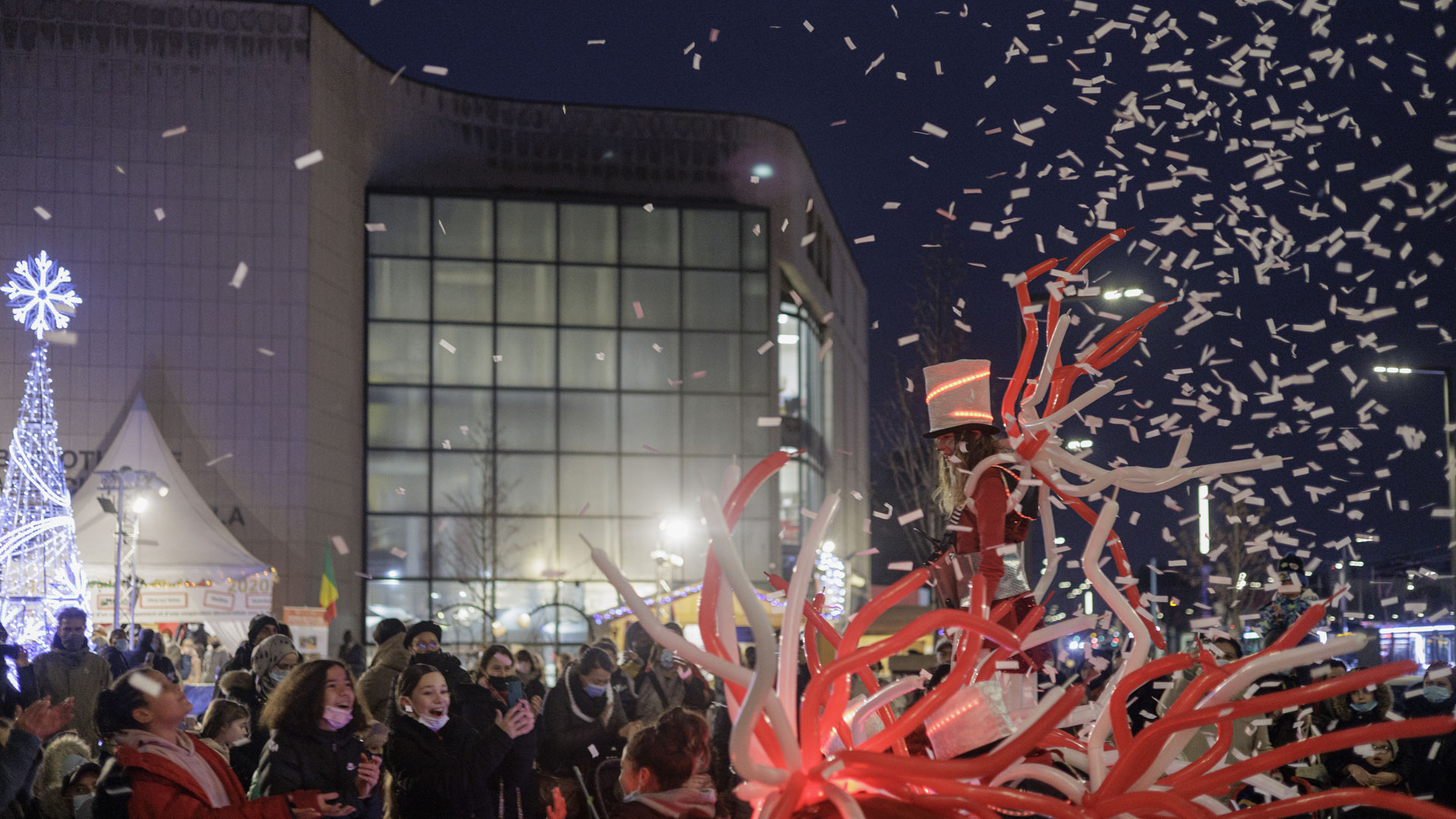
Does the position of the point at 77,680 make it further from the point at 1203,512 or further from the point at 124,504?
the point at 124,504

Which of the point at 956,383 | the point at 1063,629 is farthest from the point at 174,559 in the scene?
the point at 1063,629

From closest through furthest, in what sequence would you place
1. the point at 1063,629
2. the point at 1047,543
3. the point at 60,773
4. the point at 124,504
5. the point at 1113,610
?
1. the point at 1113,610
2. the point at 1063,629
3. the point at 1047,543
4. the point at 60,773
5. the point at 124,504

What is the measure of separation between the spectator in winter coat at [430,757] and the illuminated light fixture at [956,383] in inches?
130

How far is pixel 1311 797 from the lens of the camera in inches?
60.2

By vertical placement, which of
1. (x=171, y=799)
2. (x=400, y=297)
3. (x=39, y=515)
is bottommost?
(x=171, y=799)

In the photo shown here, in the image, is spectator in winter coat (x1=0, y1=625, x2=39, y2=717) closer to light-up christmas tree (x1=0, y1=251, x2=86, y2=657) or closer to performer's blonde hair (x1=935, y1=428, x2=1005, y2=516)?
performer's blonde hair (x1=935, y1=428, x2=1005, y2=516)

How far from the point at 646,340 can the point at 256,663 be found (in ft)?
98.2

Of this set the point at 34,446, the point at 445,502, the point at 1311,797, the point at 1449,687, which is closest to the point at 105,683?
the point at 1449,687

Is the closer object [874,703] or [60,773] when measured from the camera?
[874,703]

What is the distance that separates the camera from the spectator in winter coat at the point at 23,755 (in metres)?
6.38

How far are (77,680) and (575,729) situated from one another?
381cm

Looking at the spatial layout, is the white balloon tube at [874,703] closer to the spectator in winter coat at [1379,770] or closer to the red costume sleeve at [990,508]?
the red costume sleeve at [990,508]

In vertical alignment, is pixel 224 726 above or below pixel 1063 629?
below

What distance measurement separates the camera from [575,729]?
8945mm
